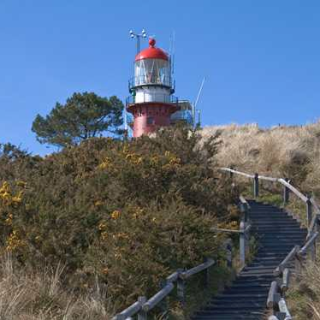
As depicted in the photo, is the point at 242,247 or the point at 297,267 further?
the point at 242,247

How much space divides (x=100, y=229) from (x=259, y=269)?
15.1 feet

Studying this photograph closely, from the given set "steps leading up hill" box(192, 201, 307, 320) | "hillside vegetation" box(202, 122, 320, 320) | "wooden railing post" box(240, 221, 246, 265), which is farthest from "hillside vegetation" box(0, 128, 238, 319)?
"hillside vegetation" box(202, 122, 320, 320)

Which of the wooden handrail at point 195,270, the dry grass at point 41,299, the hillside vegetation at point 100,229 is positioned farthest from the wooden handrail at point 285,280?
the dry grass at point 41,299

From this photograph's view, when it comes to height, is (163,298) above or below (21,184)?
below

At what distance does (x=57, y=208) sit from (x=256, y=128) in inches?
874

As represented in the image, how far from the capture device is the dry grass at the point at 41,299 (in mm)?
9859

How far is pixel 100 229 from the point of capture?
1342 cm

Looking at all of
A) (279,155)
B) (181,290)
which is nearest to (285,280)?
(181,290)

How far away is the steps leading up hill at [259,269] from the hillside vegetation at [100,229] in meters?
0.94

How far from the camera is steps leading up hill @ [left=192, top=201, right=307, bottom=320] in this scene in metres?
13.0

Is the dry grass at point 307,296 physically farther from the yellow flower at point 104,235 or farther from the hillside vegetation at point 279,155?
the hillside vegetation at point 279,155

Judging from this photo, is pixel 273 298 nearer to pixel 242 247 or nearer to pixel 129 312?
pixel 129 312

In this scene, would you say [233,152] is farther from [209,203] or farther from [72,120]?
Answer: [72,120]

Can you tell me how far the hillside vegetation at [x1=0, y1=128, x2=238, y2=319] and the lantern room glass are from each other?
23281mm
